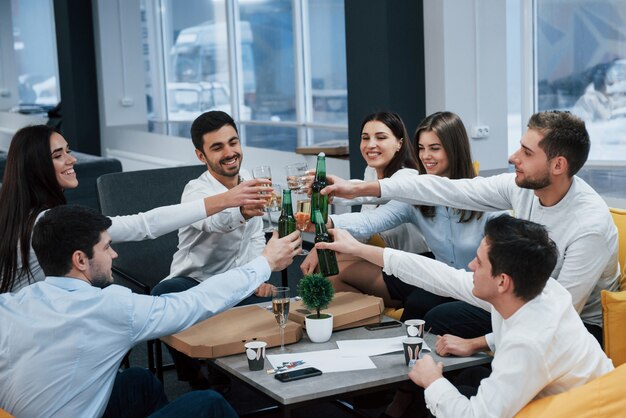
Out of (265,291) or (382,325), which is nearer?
(382,325)

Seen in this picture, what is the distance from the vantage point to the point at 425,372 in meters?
2.31

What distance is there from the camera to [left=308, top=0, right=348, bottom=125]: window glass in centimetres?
749

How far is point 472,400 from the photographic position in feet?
6.89

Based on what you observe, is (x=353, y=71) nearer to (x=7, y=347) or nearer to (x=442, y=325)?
(x=442, y=325)

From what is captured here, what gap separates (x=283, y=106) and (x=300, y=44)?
2.85ft

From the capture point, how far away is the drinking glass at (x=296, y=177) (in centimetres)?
324

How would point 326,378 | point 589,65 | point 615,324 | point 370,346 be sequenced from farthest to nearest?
point 589,65 < point 615,324 < point 370,346 < point 326,378

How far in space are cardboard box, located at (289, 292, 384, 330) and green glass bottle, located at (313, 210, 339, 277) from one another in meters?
0.24

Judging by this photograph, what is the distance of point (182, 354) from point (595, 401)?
1974 millimetres

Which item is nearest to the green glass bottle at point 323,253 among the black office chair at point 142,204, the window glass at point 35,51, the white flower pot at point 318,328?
the white flower pot at point 318,328

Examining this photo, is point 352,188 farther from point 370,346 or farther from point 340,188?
point 370,346

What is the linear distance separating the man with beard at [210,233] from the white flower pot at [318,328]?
83cm

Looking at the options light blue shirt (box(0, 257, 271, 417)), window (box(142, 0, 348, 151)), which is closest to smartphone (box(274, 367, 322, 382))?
light blue shirt (box(0, 257, 271, 417))

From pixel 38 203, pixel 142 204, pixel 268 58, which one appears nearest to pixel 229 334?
pixel 38 203
